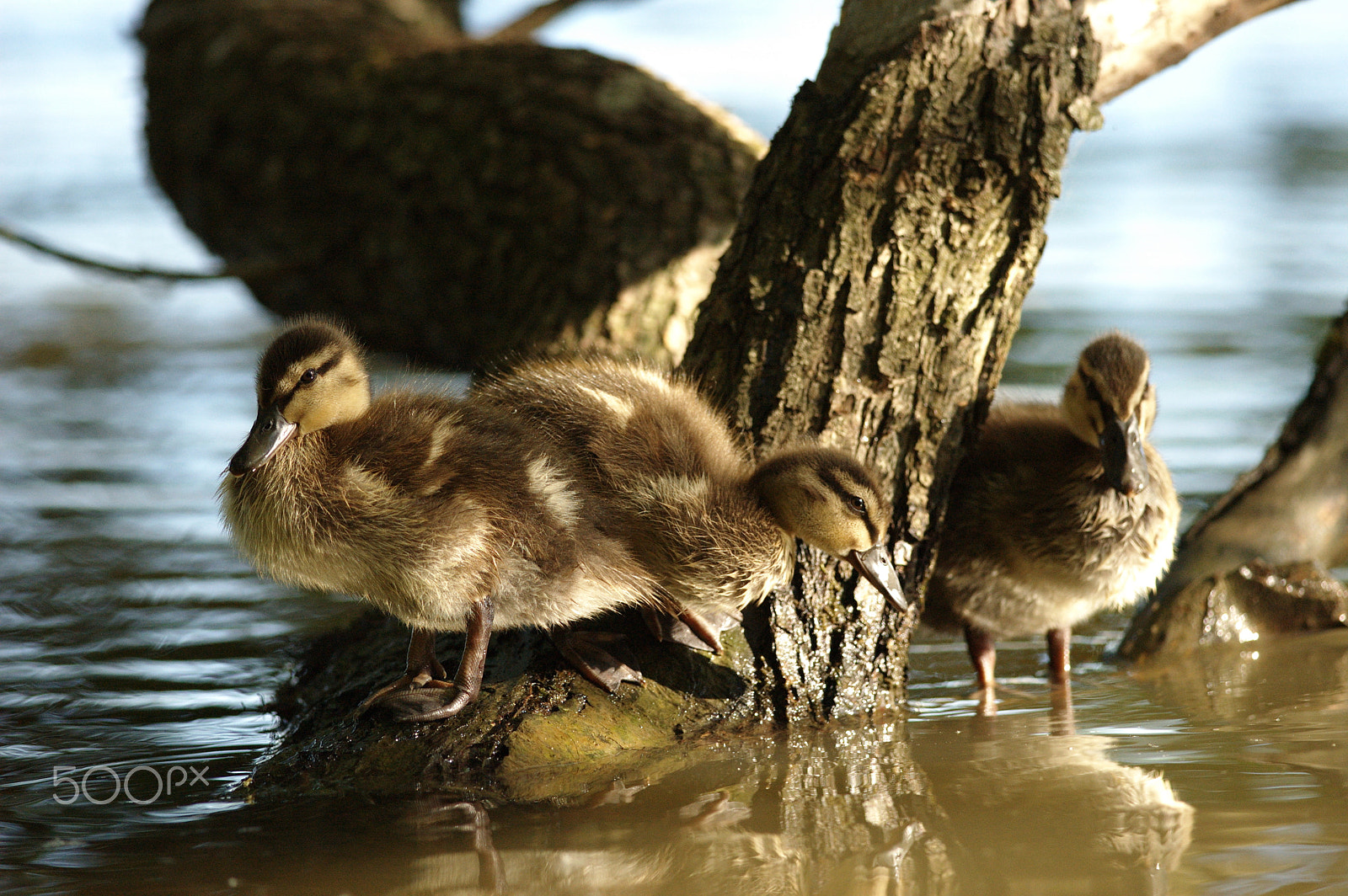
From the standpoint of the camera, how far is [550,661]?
Result: 11.8 feet

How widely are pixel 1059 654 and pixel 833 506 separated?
1.47 m

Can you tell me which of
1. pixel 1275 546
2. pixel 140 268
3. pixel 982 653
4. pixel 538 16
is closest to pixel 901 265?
pixel 982 653

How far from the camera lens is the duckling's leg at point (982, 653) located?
4297mm

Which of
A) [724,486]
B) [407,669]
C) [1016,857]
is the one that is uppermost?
[724,486]

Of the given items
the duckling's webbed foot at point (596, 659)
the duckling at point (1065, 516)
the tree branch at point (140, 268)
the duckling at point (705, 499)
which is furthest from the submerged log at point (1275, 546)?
the tree branch at point (140, 268)

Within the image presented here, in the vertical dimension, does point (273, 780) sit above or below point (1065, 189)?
below

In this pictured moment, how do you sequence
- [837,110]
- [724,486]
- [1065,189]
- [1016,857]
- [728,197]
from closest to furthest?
→ 1. [1016,857]
2. [724,486]
3. [837,110]
4. [728,197]
5. [1065,189]

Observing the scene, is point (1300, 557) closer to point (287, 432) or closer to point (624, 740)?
point (624, 740)

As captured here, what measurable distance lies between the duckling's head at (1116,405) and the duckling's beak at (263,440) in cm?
230

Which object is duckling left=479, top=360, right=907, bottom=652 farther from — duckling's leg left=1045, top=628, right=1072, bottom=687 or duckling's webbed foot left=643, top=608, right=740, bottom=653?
duckling's leg left=1045, top=628, right=1072, bottom=687

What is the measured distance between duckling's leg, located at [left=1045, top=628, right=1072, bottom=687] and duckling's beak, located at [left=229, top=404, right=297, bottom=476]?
2547mm

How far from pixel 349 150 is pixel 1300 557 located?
4739 millimetres

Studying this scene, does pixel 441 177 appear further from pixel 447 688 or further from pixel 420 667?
pixel 447 688

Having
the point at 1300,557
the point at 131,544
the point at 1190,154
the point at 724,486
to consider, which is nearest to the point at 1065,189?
the point at 1190,154
